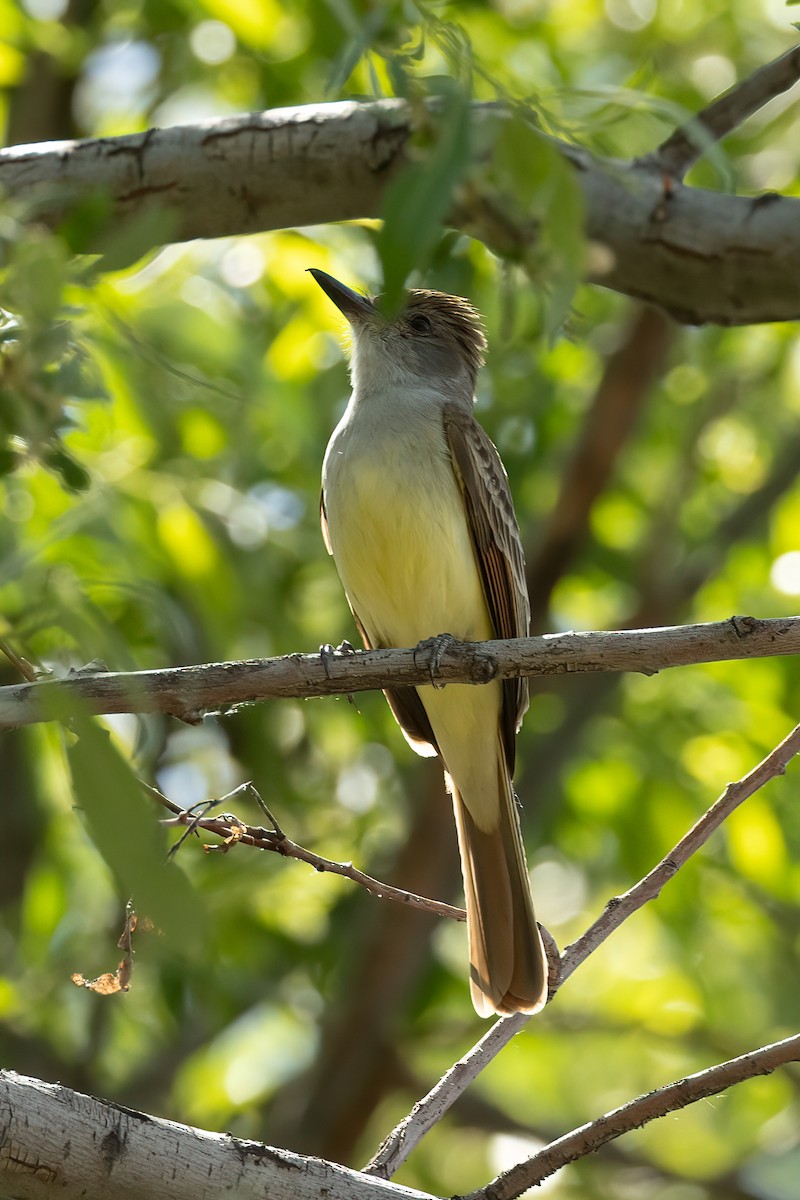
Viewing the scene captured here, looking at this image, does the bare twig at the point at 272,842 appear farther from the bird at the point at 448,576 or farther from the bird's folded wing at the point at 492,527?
the bird's folded wing at the point at 492,527

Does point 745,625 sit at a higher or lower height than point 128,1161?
higher

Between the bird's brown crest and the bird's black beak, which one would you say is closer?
the bird's black beak

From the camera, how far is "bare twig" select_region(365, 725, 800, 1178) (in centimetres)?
295

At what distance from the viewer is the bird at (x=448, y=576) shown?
4820mm

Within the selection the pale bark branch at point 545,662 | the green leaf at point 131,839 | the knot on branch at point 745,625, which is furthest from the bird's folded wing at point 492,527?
the green leaf at point 131,839

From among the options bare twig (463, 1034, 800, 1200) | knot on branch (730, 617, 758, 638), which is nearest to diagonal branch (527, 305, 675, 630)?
knot on branch (730, 617, 758, 638)

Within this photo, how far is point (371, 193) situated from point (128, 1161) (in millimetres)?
2791

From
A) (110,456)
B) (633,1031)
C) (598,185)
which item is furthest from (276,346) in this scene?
(633,1031)

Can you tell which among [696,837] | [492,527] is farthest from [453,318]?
[696,837]

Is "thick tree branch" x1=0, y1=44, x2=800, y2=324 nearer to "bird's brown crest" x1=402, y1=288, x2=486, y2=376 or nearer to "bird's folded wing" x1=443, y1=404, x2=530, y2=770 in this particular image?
"bird's folded wing" x1=443, y1=404, x2=530, y2=770

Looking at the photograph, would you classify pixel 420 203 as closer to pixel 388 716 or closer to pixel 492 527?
pixel 492 527

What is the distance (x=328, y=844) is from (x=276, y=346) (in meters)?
2.34

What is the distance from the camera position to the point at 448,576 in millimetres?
4957

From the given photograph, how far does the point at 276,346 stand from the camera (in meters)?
6.07
